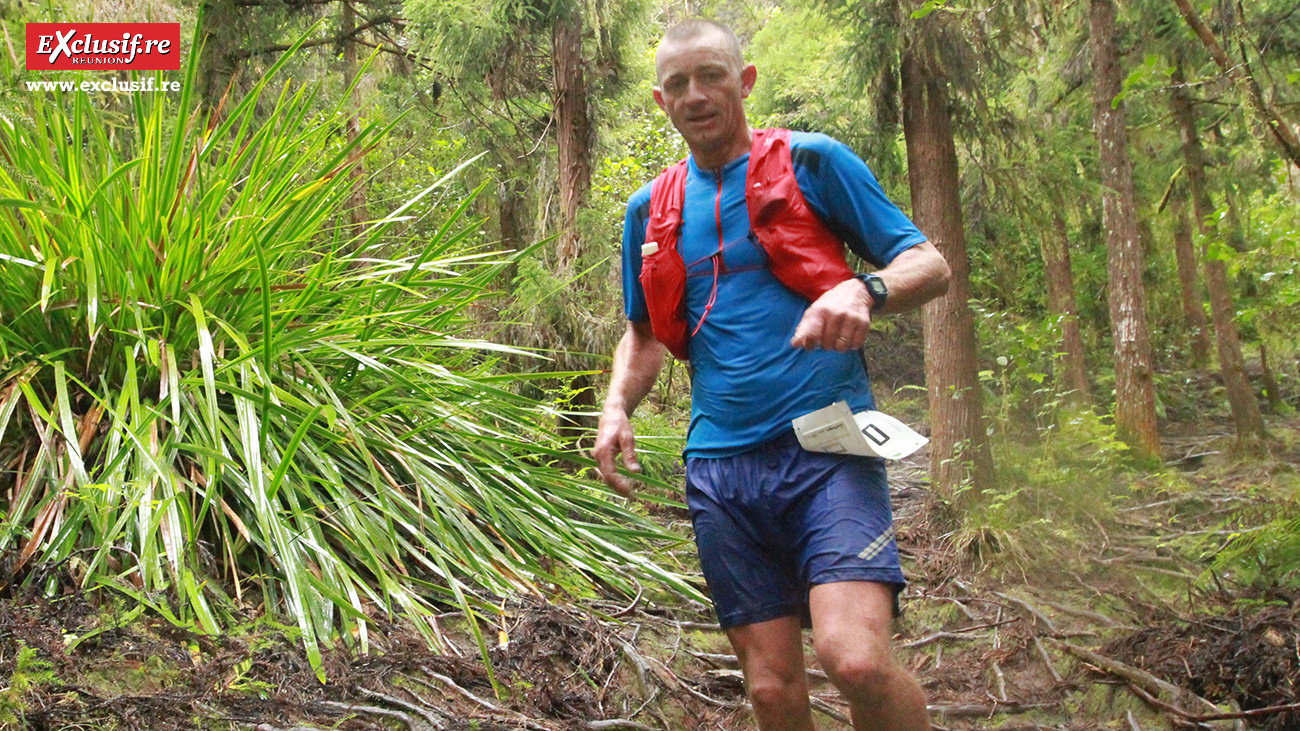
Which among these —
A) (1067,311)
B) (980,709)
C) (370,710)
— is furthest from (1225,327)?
(370,710)

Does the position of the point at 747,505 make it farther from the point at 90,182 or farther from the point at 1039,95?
the point at 1039,95

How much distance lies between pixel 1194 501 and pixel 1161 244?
8148mm

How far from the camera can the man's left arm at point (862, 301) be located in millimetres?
2037

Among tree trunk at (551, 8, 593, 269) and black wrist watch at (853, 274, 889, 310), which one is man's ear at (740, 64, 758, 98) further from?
tree trunk at (551, 8, 593, 269)

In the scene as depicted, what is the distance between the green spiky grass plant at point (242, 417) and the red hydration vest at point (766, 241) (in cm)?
122

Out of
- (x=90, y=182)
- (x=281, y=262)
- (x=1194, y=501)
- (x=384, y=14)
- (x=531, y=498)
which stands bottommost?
(x=1194, y=501)

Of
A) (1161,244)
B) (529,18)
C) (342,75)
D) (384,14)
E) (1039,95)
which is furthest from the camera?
(1161,244)

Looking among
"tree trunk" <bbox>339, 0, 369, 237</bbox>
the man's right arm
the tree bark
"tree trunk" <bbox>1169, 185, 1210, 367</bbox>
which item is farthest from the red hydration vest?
"tree trunk" <bbox>1169, 185, 1210, 367</bbox>

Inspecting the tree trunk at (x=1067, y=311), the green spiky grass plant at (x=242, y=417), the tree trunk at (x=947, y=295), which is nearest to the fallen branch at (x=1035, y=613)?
the green spiky grass plant at (x=242, y=417)

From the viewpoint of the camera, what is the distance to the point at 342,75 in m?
8.78

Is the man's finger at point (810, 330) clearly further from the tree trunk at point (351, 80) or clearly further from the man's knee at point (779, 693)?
the tree trunk at point (351, 80)

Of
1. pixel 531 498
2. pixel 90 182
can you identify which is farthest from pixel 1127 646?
pixel 90 182

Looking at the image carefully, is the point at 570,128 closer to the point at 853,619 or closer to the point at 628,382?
the point at 628,382

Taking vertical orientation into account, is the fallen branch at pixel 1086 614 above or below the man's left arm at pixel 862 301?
below
